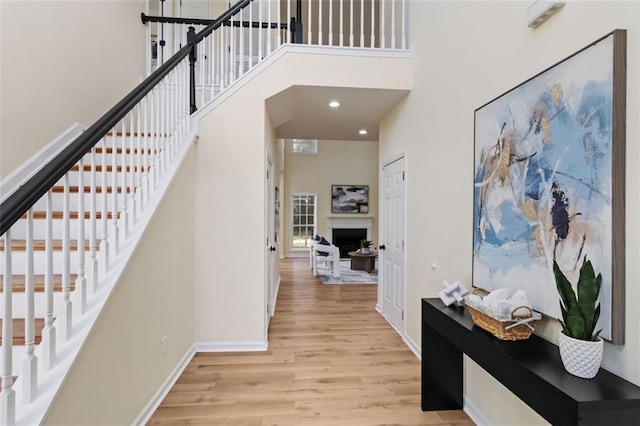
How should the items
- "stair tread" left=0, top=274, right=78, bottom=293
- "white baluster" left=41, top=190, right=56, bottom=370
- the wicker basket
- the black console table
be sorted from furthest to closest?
"stair tread" left=0, top=274, right=78, bottom=293
the wicker basket
"white baluster" left=41, top=190, right=56, bottom=370
the black console table

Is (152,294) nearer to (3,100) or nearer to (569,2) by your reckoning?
(3,100)

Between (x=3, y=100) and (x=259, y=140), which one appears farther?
(x=259, y=140)

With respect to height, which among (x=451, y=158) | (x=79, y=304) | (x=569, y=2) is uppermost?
(x=569, y=2)

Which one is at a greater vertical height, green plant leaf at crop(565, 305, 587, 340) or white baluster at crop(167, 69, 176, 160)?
white baluster at crop(167, 69, 176, 160)

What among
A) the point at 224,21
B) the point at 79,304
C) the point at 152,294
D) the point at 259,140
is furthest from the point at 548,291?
the point at 224,21

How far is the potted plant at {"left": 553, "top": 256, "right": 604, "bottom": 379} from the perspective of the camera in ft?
3.43

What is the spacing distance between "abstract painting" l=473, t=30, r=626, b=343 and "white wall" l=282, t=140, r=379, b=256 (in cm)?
766

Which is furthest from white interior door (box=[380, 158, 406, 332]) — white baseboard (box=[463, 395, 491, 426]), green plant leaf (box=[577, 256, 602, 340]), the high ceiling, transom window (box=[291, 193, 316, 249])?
transom window (box=[291, 193, 316, 249])

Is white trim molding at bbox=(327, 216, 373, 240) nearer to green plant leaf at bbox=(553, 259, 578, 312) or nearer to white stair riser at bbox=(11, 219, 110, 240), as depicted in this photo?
white stair riser at bbox=(11, 219, 110, 240)

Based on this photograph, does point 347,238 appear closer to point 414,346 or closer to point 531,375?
point 414,346

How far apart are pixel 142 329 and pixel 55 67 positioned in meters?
2.42

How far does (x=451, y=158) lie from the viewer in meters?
2.39

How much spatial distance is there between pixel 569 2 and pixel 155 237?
2.65 metres

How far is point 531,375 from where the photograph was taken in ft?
3.82
